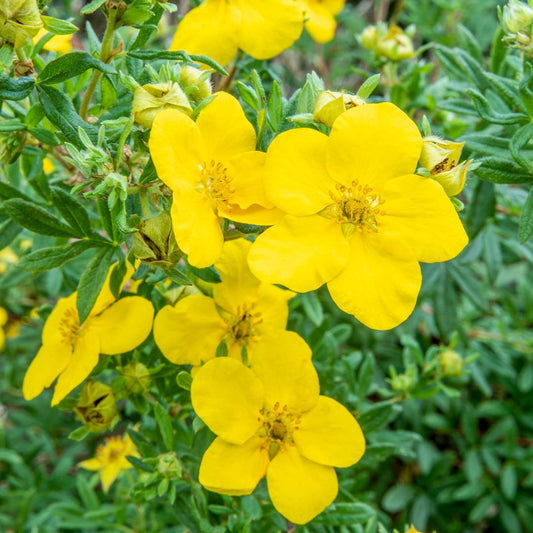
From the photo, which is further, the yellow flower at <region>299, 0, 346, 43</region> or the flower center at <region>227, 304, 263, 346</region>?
the yellow flower at <region>299, 0, 346, 43</region>

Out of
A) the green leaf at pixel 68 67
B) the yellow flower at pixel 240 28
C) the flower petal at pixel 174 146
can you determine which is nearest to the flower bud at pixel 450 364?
the yellow flower at pixel 240 28

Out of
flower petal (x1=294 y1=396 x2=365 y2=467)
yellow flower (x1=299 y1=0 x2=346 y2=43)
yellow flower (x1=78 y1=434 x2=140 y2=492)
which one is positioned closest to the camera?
flower petal (x1=294 y1=396 x2=365 y2=467)

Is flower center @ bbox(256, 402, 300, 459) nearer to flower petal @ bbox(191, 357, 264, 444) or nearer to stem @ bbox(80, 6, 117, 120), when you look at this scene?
flower petal @ bbox(191, 357, 264, 444)

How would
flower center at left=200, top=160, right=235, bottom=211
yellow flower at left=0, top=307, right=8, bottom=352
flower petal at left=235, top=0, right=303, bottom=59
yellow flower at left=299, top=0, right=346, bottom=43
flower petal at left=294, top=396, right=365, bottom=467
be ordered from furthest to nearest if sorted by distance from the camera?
1. yellow flower at left=0, top=307, right=8, bottom=352
2. yellow flower at left=299, top=0, right=346, bottom=43
3. flower petal at left=235, top=0, right=303, bottom=59
4. flower petal at left=294, top=396, right=365, bottom=467
5. flower center at left=200, top=160, right=235, bottom=211

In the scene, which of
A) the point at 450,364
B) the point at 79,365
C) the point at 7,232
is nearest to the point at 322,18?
the point at 450,364

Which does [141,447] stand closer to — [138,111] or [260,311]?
[260,311]

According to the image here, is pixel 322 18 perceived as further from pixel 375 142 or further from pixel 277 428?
pixel 277 428

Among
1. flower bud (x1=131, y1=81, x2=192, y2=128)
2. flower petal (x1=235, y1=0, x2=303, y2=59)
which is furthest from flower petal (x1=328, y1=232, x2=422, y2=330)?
flower petal (x1=235, y1=0, x2=303, y2=59)

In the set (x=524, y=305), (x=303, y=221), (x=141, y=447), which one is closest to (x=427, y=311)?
(x=524, y=305)
